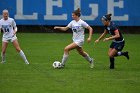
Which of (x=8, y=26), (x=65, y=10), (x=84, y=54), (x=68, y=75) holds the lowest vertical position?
(x=68, y=75)

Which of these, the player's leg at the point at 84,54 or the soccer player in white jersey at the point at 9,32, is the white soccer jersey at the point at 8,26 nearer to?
the soccer player in white jersey at the point at 9,32

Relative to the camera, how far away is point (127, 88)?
13781 mm

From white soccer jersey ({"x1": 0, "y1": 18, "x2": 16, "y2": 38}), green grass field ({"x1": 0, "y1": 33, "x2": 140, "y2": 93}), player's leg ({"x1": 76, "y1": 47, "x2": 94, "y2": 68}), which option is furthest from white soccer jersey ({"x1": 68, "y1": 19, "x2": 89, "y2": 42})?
white soccer jersey ({"x1": 0, "y1": 18, "x2": 16, "y2": 38})

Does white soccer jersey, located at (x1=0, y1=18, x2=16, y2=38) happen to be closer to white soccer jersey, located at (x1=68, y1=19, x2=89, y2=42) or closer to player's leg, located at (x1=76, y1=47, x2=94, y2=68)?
white soccer jersey, located at (x1=68, y1=19, x2=89, y2=42)

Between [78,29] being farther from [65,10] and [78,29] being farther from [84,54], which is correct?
[65,10]

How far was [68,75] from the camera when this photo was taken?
634 inches

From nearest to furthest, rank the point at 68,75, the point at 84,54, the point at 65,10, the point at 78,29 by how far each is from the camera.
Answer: the point at 68,75 → the point at 78,29 → the point at 84,54 → the point at 65,10

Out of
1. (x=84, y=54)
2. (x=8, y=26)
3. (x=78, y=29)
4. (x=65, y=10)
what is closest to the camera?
(x=78, y=29)

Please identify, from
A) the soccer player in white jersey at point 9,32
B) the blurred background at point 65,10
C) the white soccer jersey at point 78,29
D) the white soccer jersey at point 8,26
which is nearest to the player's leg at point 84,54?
the white soccer jersey at point 78,29

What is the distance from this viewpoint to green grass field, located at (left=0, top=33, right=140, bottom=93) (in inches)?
538

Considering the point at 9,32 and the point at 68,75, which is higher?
the point at 9,32

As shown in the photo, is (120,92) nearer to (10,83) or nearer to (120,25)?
(10,83)

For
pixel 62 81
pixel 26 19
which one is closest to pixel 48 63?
pixel 62 81

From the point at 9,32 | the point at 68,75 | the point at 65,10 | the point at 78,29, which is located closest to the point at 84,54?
the point at 78,29
